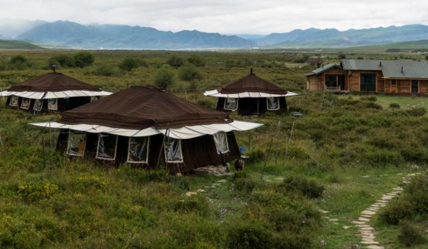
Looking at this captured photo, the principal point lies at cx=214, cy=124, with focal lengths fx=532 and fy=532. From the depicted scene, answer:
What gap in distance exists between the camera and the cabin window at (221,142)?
1852 centimetres

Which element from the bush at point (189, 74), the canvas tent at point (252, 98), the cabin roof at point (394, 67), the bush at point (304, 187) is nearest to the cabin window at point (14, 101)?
the canvas tent at point (252, 98)

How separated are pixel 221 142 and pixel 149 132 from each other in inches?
132

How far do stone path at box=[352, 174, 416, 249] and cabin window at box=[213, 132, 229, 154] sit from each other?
604 cm

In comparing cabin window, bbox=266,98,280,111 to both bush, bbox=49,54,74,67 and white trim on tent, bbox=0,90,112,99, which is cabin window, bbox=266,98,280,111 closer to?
white trim on tent, bbox=0,90,112,99

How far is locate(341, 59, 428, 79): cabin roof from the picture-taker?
43.5 meters

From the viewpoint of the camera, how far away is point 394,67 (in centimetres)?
4491

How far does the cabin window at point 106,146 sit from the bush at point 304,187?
5930mm

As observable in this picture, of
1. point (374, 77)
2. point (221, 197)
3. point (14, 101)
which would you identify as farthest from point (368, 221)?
point (374, 77)

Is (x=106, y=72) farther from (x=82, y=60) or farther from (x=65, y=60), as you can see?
(x=65, y=60)

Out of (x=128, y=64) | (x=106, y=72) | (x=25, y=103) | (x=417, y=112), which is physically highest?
(x=128, y=64)

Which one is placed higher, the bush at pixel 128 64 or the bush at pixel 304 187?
the bush at pixel 128 64

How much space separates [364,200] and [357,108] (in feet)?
67.9

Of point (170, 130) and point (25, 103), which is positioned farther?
point (25, 103)

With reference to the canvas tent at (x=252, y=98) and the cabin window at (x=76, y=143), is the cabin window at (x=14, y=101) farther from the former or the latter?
the cabin window at (x=76, y=143)
